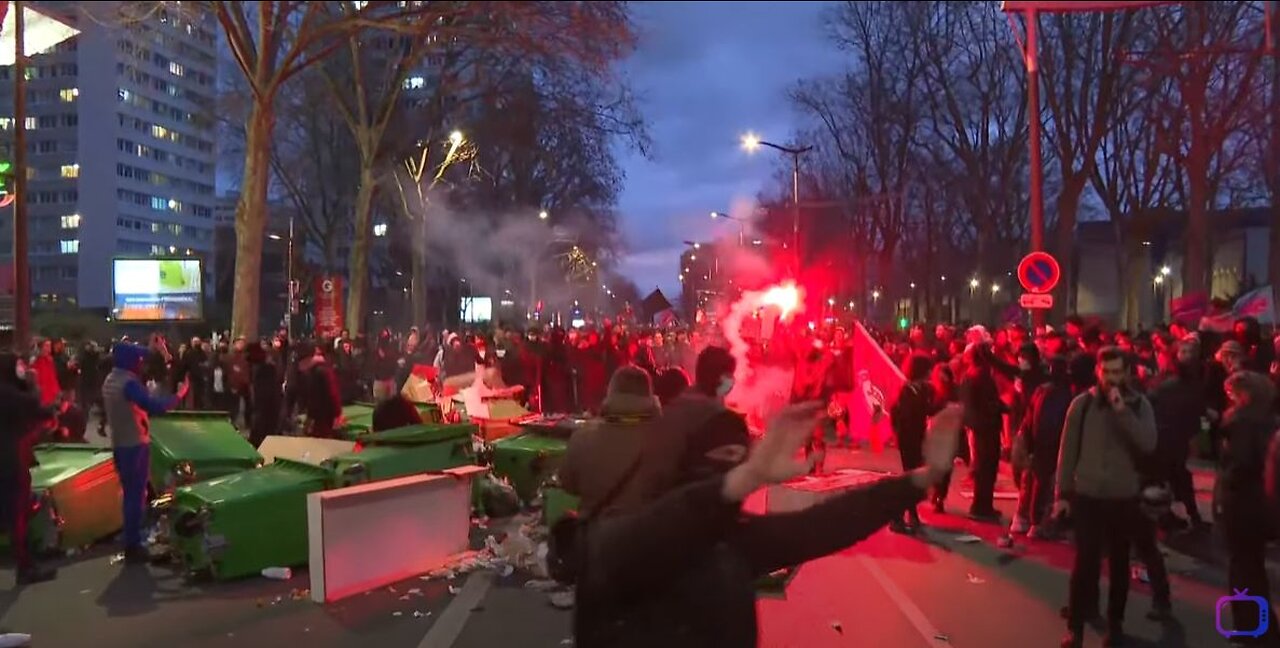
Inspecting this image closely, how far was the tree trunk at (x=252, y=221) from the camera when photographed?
1898cm

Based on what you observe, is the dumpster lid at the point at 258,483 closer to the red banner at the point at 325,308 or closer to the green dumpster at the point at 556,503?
→ the green dumpster at the point at 556,503

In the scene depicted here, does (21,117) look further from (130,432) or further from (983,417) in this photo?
(983,417)

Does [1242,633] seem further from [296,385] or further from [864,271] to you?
[864,271]

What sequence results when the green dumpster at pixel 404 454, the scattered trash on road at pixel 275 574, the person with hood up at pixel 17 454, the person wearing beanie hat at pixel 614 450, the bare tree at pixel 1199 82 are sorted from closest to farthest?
1. the person wearing beanie hat at pixel 614 450
2. the person with hood up at pixel 17 454
3. the scattered trash on road at pixel 275 574
4. the green dumpster at pixel 404 454
5. the bare tree at pixel 1199 82

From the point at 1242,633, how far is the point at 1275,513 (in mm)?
979

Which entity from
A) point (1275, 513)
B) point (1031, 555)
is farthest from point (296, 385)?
point (1275, 513)

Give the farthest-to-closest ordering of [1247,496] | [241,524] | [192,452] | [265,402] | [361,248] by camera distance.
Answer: [361,248] → [265,402] → [192,452] → [241,524] → [1247,496]

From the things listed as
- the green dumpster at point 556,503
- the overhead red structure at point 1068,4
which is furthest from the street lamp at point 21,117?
the overhead red structure at point 1068,4

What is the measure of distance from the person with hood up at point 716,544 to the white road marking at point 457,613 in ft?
13.5

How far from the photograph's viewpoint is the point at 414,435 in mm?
9484

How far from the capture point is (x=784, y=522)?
271 centimetres

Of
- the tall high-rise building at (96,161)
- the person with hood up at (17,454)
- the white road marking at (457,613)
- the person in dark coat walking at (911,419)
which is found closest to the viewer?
the white road marking at (457,613)

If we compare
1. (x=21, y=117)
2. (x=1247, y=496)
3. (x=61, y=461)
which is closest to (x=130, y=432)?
(x=61, y=461)

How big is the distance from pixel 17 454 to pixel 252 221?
38.6 ft
